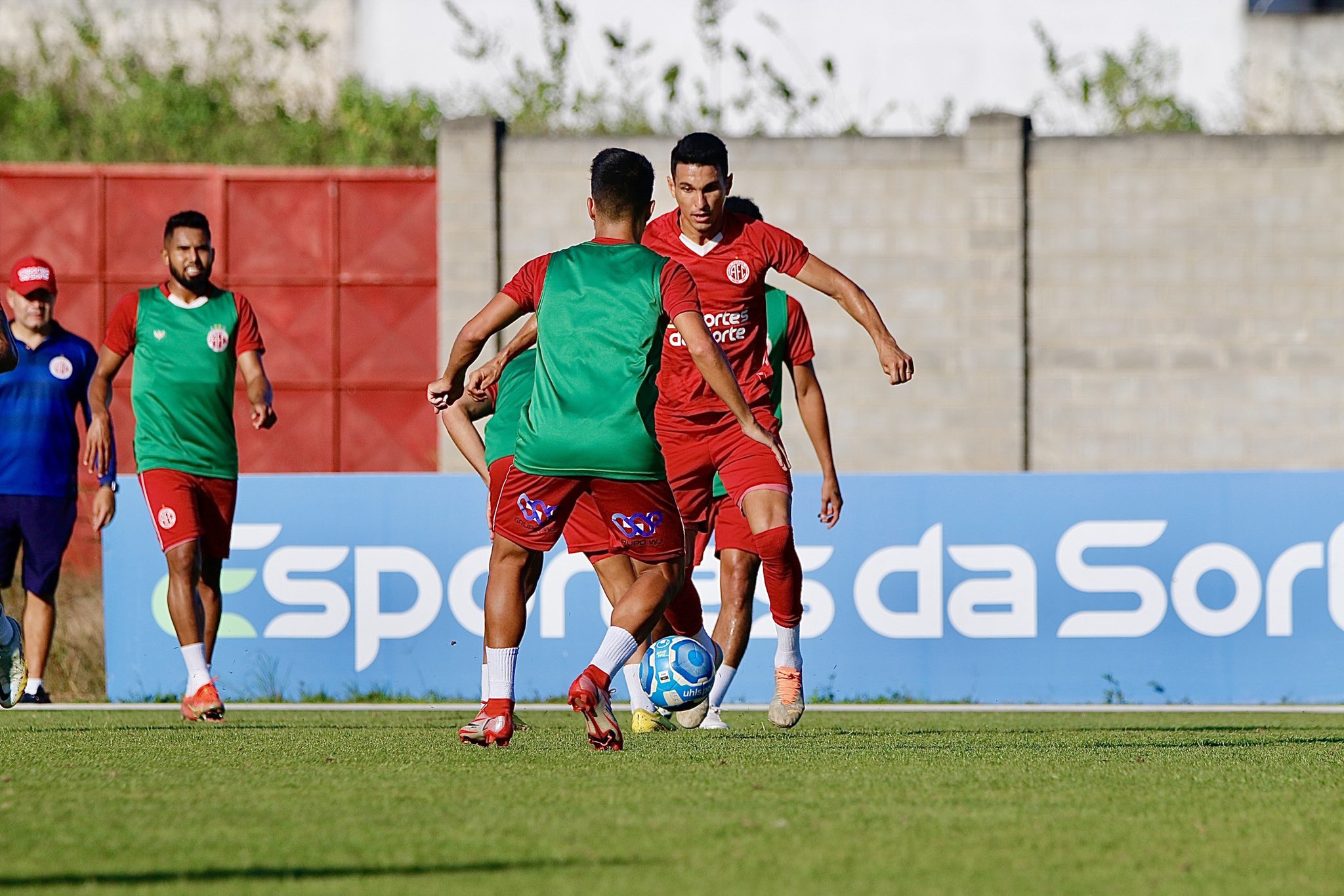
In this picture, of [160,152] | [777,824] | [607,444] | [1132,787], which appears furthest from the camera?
[160,152]

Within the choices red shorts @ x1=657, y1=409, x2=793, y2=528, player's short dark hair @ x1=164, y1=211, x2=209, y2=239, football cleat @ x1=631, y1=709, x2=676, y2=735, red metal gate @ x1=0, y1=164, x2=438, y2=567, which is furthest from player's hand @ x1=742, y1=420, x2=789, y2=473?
red metal gate @ x1=0, y1=164, x2=438, y2=567

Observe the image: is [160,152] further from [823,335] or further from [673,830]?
[673,830]

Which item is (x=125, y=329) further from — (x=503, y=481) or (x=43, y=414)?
(x=503, y=481)

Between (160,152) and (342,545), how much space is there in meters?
12.7

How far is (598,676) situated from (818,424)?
238 centimetres

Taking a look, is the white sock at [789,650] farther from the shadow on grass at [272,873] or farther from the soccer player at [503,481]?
the shadow on grass at [272,873]

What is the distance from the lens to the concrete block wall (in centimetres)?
1780

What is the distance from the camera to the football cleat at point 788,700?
24.1 ft

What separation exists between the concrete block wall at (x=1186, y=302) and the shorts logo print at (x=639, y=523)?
12.0 metres

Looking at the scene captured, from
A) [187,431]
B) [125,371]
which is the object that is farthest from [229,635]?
[125,371]

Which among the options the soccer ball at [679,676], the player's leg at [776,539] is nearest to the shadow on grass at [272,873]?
the soccer ball at [679,676]

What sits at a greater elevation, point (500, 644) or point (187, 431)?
point (187, 431)

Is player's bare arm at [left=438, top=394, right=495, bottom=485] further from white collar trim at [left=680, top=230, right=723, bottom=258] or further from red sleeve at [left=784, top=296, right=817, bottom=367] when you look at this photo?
red sleeve at [left=784, top=296, right=817, bottom=367]

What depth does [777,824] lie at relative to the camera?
4.52 metres
